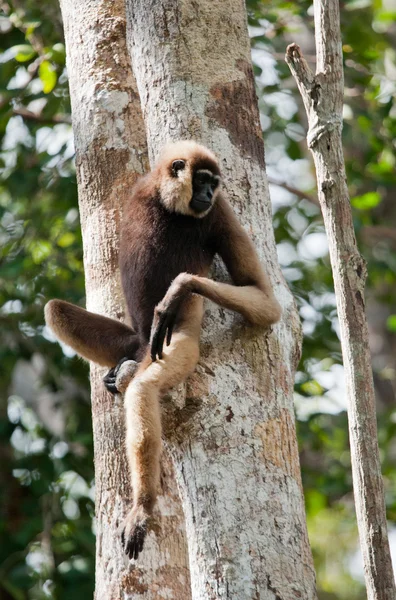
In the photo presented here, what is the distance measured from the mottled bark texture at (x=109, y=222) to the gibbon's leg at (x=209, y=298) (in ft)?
2.12

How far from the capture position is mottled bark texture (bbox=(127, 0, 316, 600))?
3020mm

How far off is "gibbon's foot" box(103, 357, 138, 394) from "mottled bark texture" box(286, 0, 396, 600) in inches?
55.2

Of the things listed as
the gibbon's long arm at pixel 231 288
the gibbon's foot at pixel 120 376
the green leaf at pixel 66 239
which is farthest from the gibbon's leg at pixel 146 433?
the green leaf at pixel 66 239

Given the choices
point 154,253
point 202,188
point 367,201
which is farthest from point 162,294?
point 367,201

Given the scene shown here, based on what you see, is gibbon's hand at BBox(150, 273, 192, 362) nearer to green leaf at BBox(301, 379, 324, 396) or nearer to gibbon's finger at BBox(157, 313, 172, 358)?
gibbon's finger at BBox(157, 313, 172, 358)

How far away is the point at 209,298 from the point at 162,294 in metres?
0.67

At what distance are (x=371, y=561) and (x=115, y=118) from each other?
2.92 m

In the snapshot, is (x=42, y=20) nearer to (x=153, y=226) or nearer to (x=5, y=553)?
(x=153, y=226)

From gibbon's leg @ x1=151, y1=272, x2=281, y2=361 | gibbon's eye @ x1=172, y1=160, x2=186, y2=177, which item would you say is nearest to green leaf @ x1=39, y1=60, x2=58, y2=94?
gibbon's eye @ x1=172, y1=160, x2=186, y2=177

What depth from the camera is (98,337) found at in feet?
15.1

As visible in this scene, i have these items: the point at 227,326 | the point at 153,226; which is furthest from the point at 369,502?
the point at 153,226

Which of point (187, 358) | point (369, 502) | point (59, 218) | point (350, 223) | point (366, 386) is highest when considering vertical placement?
point (59, 218)

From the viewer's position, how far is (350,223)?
128 inches

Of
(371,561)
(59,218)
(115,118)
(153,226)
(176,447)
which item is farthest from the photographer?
(59,218)
